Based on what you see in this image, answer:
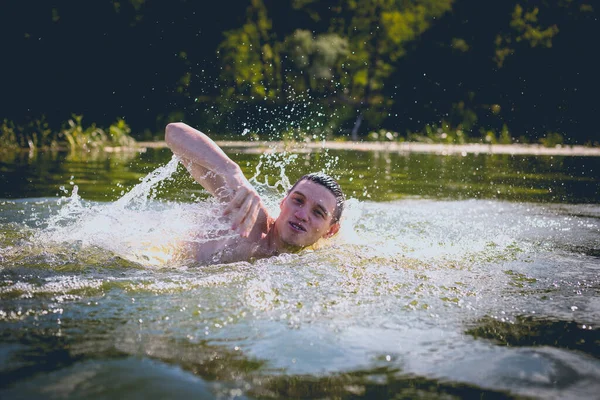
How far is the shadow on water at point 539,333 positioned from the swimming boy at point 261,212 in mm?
1837

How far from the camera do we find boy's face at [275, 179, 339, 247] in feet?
17.8

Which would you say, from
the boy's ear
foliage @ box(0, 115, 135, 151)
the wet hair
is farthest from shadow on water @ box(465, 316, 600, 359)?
foliage @ box(0, 115, 135, 151)

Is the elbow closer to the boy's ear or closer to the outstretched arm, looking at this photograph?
the outstretched arm

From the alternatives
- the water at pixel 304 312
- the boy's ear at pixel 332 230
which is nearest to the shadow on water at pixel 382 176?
the water at pixel 304 312

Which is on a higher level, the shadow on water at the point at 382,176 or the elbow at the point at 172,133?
the elbow at the point at 172,133

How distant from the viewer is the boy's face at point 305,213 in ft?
17.8

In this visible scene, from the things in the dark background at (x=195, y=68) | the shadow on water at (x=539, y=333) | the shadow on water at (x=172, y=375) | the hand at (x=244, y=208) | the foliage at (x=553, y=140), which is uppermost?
the dark background at (x=195, y=68)

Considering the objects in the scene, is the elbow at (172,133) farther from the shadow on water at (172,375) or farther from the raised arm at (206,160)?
the shadow on water at (172,375)

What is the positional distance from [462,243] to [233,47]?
1361 inches

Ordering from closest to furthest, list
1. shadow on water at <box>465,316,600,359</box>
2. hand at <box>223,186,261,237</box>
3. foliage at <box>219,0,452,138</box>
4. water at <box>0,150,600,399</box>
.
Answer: water at <box>0,150,600,399</box>, shadow on water at <box>465,316,600,359</box>, hand at <box>223,186,261,237</box>, foliage at <box>219,0,452,138</box>

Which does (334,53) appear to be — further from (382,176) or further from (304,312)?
(304,312)

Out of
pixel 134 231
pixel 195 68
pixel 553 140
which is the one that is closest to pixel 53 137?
pixel 195 68

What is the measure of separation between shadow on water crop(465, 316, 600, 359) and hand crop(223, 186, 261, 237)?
1.59 m

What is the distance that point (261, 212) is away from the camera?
560 centimetres
